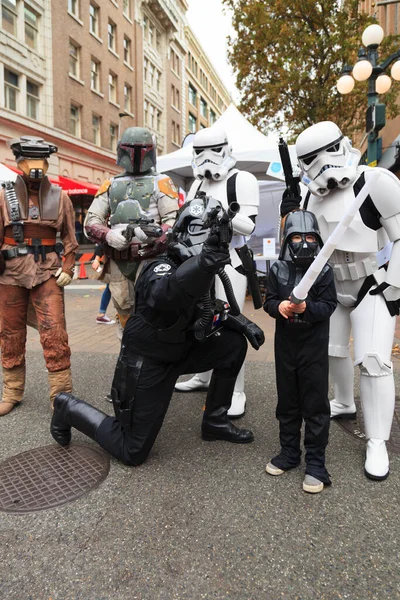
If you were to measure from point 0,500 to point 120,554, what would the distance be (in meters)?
0.81

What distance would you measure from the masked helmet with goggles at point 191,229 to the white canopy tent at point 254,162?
455cm

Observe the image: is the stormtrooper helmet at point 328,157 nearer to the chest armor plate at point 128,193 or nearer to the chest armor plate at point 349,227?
the chest armor plate at point 349,227

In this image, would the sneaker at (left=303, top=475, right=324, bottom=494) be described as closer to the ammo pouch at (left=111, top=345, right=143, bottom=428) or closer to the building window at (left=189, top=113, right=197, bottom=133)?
the ammo pouch at (left=111, top=345, right=143, bottom=428)

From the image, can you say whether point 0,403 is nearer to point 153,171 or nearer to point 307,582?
point 153,171

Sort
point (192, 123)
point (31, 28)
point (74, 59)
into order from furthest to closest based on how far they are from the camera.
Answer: point (192, 123) < point (74, 59) < point (31, 28)

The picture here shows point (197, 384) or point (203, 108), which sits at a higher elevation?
point (203, 108)

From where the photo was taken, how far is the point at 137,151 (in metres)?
3.35

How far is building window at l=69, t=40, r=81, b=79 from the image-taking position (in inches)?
790

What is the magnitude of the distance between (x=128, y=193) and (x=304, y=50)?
12.3 m

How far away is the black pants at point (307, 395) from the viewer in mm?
2344

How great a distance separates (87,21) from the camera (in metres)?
20.9

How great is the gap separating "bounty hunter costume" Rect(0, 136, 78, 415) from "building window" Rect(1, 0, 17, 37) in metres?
16.4

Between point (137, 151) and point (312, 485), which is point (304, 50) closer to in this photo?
point (137, 151)

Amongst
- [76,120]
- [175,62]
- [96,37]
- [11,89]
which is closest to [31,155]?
[11,89]
